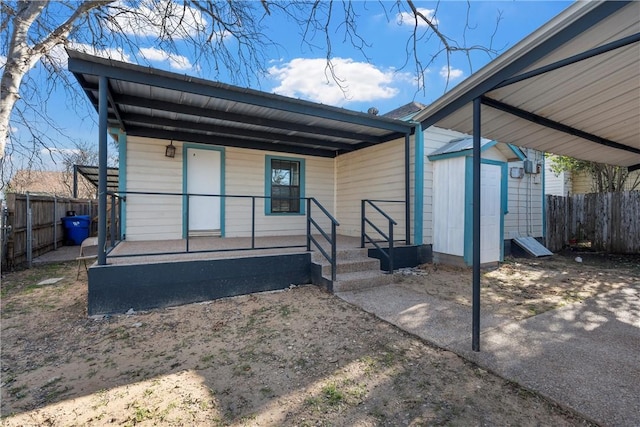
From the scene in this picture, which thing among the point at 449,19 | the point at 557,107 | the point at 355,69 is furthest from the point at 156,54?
the point at 557,107

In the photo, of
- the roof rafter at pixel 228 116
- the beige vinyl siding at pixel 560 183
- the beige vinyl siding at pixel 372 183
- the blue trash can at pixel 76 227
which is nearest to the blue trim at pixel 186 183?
the roof rafter at pixel 228 116

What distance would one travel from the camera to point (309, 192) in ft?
25.4

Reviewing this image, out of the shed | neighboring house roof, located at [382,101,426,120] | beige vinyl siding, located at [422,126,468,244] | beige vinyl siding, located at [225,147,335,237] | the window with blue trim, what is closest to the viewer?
the shed

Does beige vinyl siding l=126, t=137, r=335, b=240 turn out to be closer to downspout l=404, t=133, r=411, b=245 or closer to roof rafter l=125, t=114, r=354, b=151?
roof rafter l=125, t=114, r=354, b=151

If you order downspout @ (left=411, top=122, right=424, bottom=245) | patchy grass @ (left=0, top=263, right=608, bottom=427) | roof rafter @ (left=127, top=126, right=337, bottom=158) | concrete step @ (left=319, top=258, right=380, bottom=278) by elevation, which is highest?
roof rafter @ (left=127, top=126, right=337, bottom=158)

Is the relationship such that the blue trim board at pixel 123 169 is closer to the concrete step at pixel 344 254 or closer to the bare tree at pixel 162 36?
the bare tree at pixel 162 36

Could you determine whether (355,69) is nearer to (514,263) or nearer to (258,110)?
(258,110)

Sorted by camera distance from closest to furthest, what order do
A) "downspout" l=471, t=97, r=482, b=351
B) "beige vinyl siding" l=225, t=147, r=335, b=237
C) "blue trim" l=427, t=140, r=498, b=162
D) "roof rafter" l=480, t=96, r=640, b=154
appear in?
"downspout" l=471, t=97, r=482, b=351 < "roof rafter" l=480, t=96, r=640, b=154 < "blue trim" l=427, t=140, r=498, b=162 < "beige vinyl siding" l=225, t=147, r=335, b=237

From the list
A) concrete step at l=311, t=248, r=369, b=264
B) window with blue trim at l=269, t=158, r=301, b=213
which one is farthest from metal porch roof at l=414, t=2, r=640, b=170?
window with blue trim at l=269, t=158, r=301, b=213

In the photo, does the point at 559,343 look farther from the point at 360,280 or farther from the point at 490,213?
the point at 490,213

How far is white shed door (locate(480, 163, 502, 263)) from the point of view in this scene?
237 inches

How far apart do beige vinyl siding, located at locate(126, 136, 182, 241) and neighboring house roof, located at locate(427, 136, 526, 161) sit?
5349 mm

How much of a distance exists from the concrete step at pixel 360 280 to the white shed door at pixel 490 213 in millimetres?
2418

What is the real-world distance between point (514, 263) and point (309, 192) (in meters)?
4.93
